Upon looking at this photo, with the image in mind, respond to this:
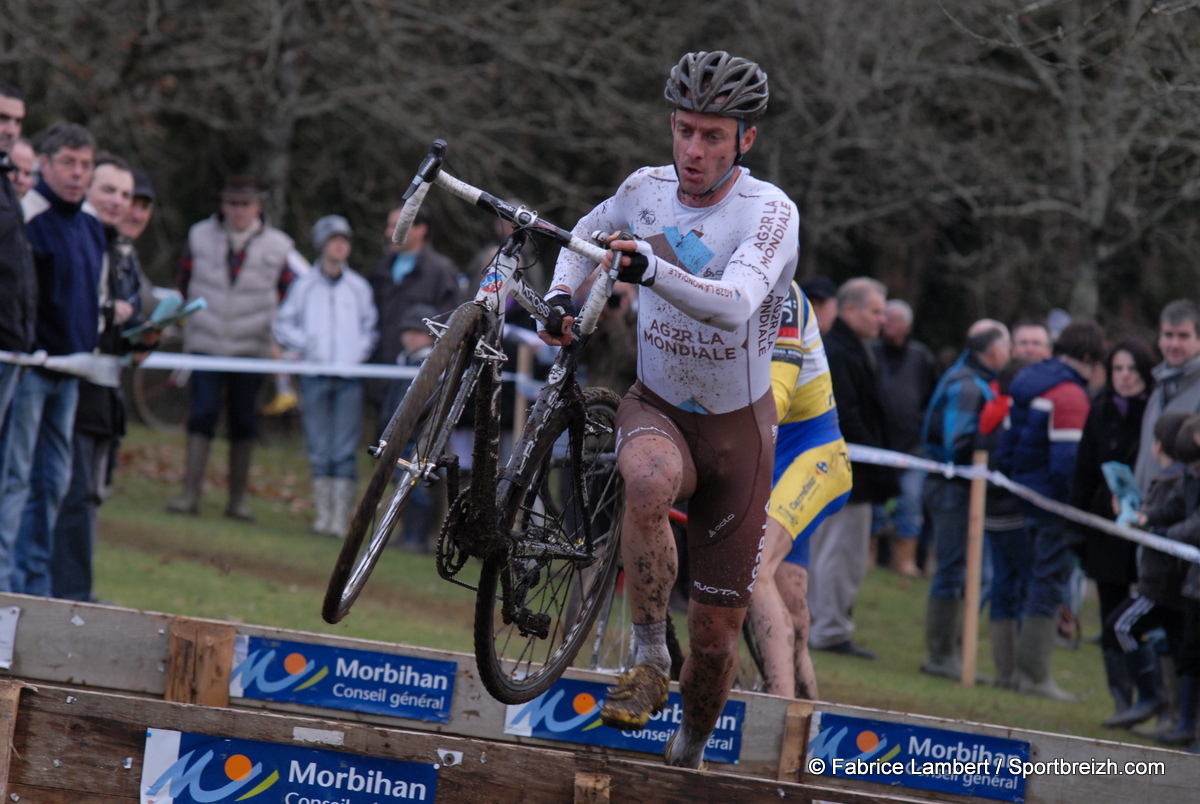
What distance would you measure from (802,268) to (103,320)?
36.4 ft

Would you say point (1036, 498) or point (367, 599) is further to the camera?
point (367, 599)

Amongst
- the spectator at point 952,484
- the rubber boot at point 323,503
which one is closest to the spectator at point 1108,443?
the spectator at point 952,484

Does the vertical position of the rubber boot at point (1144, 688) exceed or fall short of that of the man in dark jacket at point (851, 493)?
it falls short

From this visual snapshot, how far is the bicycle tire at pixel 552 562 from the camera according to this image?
5102mm

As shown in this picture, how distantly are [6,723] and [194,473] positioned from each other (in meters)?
8.17

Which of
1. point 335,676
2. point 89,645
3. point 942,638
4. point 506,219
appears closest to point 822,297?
point 942,638

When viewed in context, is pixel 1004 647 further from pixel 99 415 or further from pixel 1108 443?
pixel 99 415

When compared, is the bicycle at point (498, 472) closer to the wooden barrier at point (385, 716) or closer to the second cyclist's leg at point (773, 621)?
the wooden barrier at point (385, 716)

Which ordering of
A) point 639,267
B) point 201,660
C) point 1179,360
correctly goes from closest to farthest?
point 639,267 < point 201,660 < point 1179,360

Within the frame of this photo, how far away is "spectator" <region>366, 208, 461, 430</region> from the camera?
→ 12453mm

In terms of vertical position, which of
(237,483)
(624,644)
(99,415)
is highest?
(99,415)

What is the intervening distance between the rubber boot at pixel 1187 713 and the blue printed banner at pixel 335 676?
15.0ft

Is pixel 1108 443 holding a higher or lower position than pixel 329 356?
lower

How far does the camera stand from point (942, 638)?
402 inches
